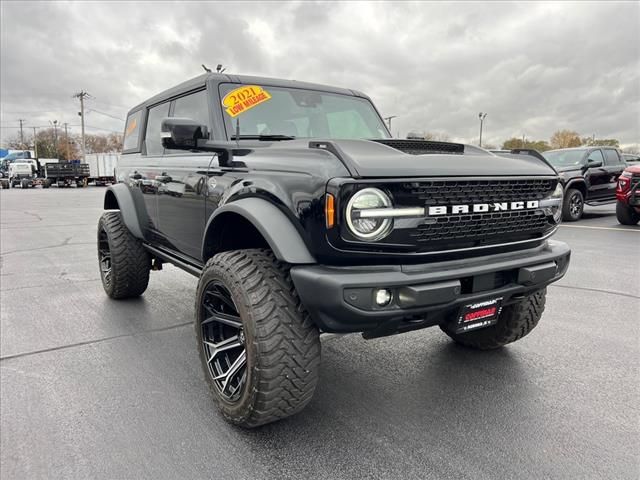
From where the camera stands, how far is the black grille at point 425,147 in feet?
8.14

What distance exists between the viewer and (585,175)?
1119cm

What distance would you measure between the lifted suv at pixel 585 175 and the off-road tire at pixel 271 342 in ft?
34.4

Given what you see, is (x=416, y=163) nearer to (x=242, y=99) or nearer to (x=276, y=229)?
(x=276, y=229)

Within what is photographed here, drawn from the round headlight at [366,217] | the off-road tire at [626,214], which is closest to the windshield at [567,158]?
the off-road tire at [626,214]

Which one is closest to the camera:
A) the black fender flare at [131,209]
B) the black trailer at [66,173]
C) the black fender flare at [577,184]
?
the black fender flare at [131,209]

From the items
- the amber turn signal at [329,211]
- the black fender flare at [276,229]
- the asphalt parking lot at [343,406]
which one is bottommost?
the asphalt parking lot at [343,406]

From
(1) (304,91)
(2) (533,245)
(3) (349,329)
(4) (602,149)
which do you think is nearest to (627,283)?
(2) (533,245)

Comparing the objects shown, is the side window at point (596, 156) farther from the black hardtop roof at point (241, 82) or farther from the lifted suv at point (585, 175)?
the black hardtop roof at point (241, 82)

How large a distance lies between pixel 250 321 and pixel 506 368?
1942mm

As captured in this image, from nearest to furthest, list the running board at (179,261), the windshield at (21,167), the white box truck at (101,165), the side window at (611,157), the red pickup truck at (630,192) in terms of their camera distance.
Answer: the running board at (179,261) < the red pickup truck at (630,192) < the side window at (611,157) < the windshield at (21,167) < the white box truck at (101,165)

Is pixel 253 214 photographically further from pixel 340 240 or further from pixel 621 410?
pixel 621 410

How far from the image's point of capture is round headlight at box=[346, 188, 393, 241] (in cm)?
199

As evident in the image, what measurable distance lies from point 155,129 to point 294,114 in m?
1.61

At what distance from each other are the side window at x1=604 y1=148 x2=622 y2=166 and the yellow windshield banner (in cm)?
1181
